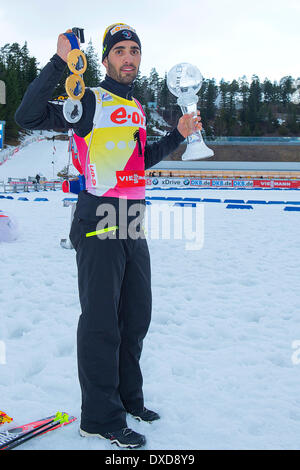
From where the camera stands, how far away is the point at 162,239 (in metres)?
9.53

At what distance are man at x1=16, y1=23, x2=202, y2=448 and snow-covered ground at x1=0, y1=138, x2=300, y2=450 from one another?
29 cm

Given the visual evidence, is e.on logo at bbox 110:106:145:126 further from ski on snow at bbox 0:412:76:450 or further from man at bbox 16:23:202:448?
ski on snow at bbox 0:412:76:450

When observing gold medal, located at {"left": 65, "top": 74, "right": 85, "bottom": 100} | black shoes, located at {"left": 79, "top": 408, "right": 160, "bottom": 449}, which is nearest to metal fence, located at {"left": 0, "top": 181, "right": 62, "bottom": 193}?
gold medal, located at {"left": 65, "top": 74, "right": 85, "bottom": 100}

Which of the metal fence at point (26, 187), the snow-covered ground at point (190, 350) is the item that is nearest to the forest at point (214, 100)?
the metal fence at point (26, 187)

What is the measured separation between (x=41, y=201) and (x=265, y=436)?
1827 cm

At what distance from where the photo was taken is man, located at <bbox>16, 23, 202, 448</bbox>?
7.43 feet

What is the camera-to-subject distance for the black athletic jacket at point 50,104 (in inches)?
81.6

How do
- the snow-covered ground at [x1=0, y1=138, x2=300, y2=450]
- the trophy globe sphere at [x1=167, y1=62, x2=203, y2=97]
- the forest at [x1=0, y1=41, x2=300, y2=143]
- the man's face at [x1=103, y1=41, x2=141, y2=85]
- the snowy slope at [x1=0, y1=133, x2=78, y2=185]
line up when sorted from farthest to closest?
the forest at [x1=0, y1=41, x2=300, y2=143], the snowy slope at [x1=0, y1=133, x2=78, y2=185], the trophy globe sphere at [x1=167, y1=62, x2=203, y2=97], the snow-covered ground at [x1=0, y1=138, x2=300, y2=450], the man's face at [x1=103, y1=41, x2=141, y2=85]

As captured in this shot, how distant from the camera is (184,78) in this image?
265 centimetres

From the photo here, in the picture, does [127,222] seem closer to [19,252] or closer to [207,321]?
[207,321]

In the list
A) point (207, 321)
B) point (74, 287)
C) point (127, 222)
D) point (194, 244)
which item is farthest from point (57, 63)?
point (194, 244)

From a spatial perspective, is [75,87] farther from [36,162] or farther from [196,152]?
[36,162]

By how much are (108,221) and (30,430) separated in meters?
1.31
